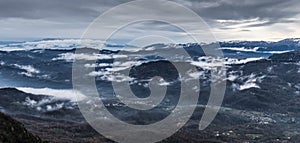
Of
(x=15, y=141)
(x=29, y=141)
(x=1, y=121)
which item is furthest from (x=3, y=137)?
(x=1, y=121)

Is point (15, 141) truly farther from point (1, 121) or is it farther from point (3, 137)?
point (1, 121)

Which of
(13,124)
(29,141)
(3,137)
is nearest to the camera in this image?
(3,137)

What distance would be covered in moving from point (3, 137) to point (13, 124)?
16.3 metres

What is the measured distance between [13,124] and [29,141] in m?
8.97

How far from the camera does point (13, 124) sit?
97.9 meters

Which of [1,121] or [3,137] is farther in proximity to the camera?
[1,121]

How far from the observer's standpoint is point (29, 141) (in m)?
91.9

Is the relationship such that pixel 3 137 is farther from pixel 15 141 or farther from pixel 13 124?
pixel 13 124

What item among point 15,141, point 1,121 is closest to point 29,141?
point 15,141

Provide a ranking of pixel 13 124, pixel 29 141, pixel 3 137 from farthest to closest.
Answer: pixel 13 124 < pixel 29 141 < pixel 3 137

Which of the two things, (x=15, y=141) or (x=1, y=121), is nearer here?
(x=15, y=141)

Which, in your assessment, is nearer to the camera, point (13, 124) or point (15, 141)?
point (15, 141)

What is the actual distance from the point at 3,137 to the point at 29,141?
10.5 meters

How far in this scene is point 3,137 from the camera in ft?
269
